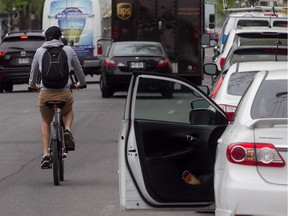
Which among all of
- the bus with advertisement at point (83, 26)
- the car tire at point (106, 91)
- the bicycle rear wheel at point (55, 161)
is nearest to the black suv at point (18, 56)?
the car tire at point (106, 91)

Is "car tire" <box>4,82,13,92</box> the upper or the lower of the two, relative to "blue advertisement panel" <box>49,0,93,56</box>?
lower

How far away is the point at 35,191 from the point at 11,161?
3175 millimetres

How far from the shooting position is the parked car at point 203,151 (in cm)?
728

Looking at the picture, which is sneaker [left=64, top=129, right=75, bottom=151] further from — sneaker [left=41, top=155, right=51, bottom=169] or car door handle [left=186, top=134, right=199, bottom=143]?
car door handle [left=186, top=134, right=199, bottom=143]

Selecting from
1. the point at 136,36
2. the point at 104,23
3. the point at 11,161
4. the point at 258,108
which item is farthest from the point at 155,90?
the point at 104,23

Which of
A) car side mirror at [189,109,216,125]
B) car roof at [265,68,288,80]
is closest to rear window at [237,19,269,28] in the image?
car side mirror at [189,109,216,125]

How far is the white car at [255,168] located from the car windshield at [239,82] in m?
3.92

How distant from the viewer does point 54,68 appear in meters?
12.5

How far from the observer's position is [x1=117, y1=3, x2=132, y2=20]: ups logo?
105ft

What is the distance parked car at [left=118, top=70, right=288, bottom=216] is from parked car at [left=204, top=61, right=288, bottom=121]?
5.21 feet

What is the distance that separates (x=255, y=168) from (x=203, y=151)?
1.84m

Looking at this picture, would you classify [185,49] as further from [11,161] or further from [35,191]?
[35,191]

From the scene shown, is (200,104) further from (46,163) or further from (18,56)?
(18,56)

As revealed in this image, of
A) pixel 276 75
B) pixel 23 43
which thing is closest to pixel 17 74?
pixel 23 43
